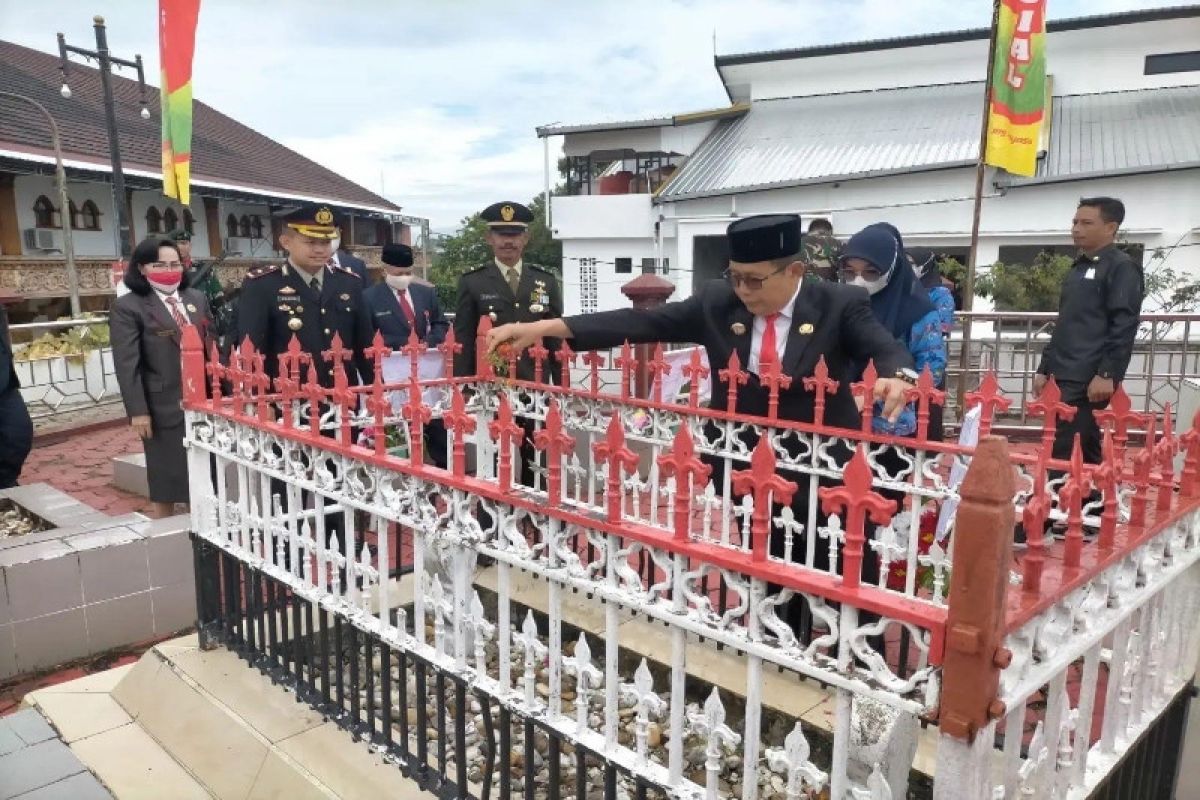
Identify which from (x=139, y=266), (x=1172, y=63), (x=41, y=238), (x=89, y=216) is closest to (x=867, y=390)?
(x=139, y=266)

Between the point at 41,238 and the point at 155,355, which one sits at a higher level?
the point at 41,238

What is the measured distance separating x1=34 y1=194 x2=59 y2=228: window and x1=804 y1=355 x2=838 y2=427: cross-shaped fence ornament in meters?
20.3

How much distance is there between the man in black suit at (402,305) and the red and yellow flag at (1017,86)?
5.79 m

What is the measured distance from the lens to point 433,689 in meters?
3.58

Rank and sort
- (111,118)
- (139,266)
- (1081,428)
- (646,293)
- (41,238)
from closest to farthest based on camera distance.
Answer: (1081,428), (139,266), (646,293), (111,118), (41,238)

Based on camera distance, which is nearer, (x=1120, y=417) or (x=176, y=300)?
(x=1120, y=417)

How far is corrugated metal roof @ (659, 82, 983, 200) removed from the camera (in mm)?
18406

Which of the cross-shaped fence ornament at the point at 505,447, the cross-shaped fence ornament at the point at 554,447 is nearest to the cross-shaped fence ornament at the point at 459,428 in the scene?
the cross-shaped fence ornament at the point at 505,447

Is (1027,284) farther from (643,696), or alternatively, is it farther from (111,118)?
(111,118)

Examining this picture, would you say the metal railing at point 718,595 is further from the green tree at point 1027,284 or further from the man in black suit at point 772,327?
the green tree at point 1027,284

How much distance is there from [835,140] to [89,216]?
1871 cm

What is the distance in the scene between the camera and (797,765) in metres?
1.59

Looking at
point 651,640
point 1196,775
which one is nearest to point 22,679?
point 651,640

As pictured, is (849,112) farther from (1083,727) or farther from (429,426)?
(1083,727)
